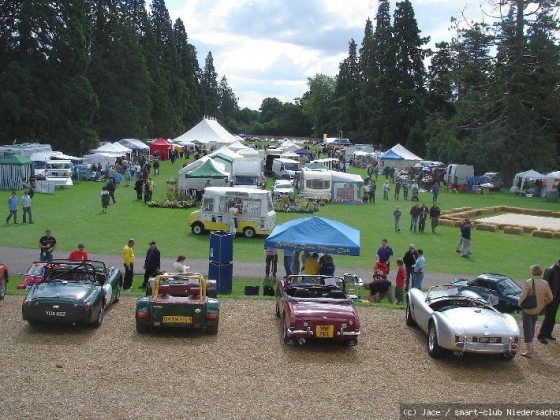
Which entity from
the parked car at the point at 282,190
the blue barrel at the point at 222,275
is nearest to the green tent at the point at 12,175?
the parked car at the point at 282,190

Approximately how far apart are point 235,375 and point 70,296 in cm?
387

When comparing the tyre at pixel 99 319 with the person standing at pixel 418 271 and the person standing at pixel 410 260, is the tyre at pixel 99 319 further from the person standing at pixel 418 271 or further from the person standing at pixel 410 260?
the person standing at pixel 410 260

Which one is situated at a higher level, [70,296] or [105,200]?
[70,296]

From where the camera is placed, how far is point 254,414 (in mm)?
8820

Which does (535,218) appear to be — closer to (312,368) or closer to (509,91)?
(509,91)

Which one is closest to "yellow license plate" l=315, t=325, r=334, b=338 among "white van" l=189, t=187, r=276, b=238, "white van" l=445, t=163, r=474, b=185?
"white van" l=189, t=187, r=276, b=238

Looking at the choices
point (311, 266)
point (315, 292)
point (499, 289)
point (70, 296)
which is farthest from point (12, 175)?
point (499, 289)

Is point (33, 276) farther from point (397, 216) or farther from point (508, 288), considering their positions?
point (397, 216)

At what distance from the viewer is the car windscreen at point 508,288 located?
16670 millimetres

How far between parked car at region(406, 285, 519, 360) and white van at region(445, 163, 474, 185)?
133 ft

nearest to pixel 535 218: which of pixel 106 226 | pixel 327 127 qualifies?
pixel 106 226

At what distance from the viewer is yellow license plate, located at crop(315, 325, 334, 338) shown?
37.9ft

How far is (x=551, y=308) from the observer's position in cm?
1262

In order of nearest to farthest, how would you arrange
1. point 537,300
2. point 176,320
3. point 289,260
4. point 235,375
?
point 235,375 < point 537,300 < point 176,320 < point 289,260
